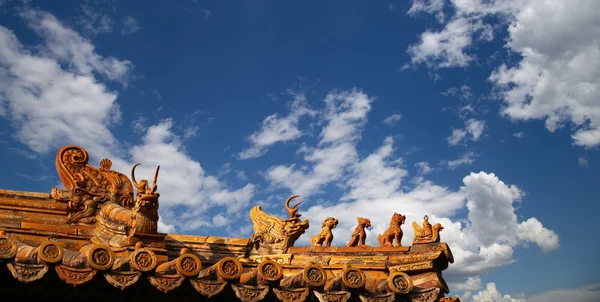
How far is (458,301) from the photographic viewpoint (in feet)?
Answer: 24.6

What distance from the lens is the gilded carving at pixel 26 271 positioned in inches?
247

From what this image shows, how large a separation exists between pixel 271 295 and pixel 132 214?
11.0 feet

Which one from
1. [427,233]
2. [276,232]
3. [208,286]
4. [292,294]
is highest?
[276,232]

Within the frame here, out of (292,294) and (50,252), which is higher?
(50,252)

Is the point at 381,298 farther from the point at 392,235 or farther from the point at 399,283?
the point at 392,235

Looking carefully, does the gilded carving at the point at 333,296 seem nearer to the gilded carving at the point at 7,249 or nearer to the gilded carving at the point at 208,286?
the gilded carving at the point at 208,286

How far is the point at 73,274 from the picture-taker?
6473mm

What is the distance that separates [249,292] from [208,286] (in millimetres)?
515

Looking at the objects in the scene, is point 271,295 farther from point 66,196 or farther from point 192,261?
point 66,196

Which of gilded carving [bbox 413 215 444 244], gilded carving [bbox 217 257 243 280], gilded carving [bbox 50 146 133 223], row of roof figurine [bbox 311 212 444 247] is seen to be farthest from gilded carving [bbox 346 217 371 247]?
gilded carving [bbox 50 146 133 223]

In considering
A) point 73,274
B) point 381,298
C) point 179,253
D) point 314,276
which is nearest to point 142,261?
point 73,274

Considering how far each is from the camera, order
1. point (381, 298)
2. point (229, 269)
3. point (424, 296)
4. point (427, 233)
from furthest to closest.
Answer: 1. point (427, 233)
2. point (424, 296)
3. point (381, 298)
4. point (229, 269)

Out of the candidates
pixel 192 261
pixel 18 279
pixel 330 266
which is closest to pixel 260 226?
pixel 330 266

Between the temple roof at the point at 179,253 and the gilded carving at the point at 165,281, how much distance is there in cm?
1
